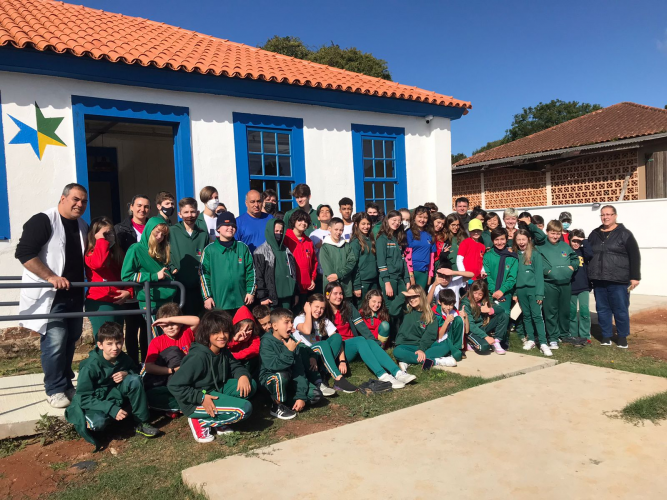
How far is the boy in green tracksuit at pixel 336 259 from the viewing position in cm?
598

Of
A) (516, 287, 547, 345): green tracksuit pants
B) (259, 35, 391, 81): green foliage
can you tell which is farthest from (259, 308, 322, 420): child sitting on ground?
(259, 35, 391, 81): green foliage

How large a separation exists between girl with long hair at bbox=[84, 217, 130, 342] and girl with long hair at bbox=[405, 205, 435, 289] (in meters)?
3.47

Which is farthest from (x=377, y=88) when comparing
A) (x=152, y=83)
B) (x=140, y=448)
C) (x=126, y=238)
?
(x=140, y=448)

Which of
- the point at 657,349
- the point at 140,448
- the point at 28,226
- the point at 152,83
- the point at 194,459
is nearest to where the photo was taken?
the point at 194,459

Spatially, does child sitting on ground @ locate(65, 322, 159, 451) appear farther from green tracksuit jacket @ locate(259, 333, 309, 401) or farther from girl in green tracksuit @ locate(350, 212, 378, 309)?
girl in green tracksuit @ locate(350, 212, 378, 309)

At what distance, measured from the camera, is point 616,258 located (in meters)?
6.64

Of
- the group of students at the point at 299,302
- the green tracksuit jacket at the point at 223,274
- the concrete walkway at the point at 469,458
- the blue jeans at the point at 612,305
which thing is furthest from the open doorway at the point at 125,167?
the concrete walkway at the point at 469,458

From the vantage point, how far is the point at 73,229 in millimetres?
4422

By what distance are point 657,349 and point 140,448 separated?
6100 mm

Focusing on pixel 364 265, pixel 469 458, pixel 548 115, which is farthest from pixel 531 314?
pixel 548 115

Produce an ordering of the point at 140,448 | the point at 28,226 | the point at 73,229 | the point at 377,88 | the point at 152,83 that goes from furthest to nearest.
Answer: the point at 377,88 → the point at 152,83 → the point at 73,229 → the point at 28,226 → the point at 140,448

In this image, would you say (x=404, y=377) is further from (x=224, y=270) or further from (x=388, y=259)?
(x=224, y=270)

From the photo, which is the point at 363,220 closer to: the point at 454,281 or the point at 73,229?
the point at 454,281

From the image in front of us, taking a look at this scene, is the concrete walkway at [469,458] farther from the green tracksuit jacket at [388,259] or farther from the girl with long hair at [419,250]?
the girl with long hair at [419,250]
